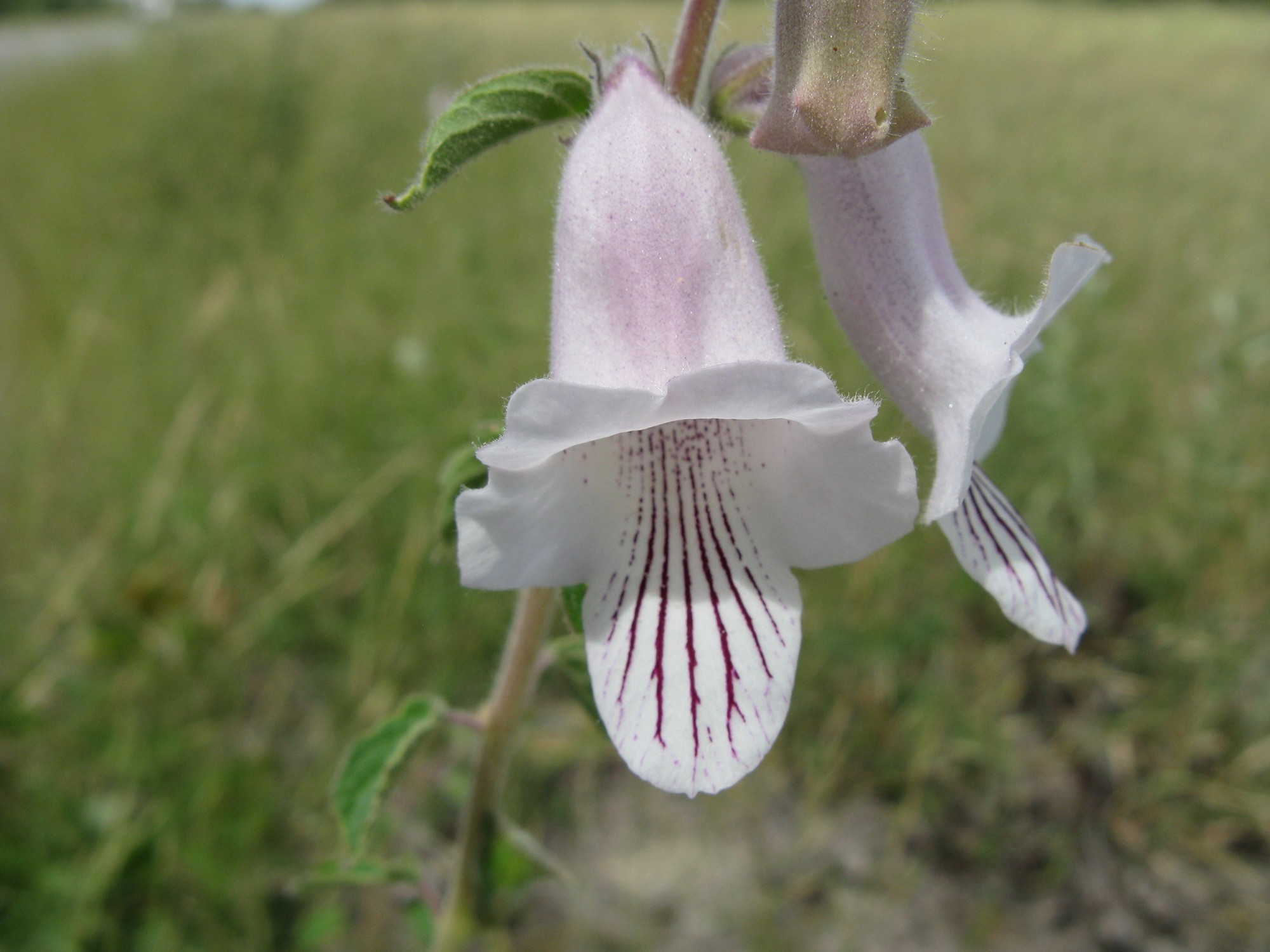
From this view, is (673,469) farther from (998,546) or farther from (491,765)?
(491,765)

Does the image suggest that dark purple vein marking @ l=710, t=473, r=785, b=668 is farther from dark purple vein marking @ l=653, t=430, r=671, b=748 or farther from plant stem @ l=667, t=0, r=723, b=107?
plant stem @ l=667, t=0, r=723, b=107

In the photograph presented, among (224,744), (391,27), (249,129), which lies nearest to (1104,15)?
(391,27)

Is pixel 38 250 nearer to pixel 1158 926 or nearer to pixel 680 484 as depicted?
pixel 680 484

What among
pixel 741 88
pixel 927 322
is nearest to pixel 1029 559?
pixel 927 322

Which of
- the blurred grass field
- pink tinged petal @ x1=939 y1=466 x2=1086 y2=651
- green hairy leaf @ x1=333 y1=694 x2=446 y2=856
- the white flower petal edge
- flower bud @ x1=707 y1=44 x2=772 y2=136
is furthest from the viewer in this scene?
the blurred grass field

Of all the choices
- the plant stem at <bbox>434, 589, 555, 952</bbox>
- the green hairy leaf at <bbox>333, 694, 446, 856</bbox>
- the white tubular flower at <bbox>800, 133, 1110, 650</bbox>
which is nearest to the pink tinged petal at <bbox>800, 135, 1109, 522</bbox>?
the white tubular flower at <bbox>800, 133, 1110, 650</bbox>

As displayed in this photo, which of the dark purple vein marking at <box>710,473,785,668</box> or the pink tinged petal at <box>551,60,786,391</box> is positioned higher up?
the pink tinged petal at <box>551,60,786,391</box>

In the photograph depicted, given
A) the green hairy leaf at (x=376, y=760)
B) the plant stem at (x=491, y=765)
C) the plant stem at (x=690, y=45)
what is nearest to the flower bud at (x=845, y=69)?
the plant stem at (x=690, y=45)
